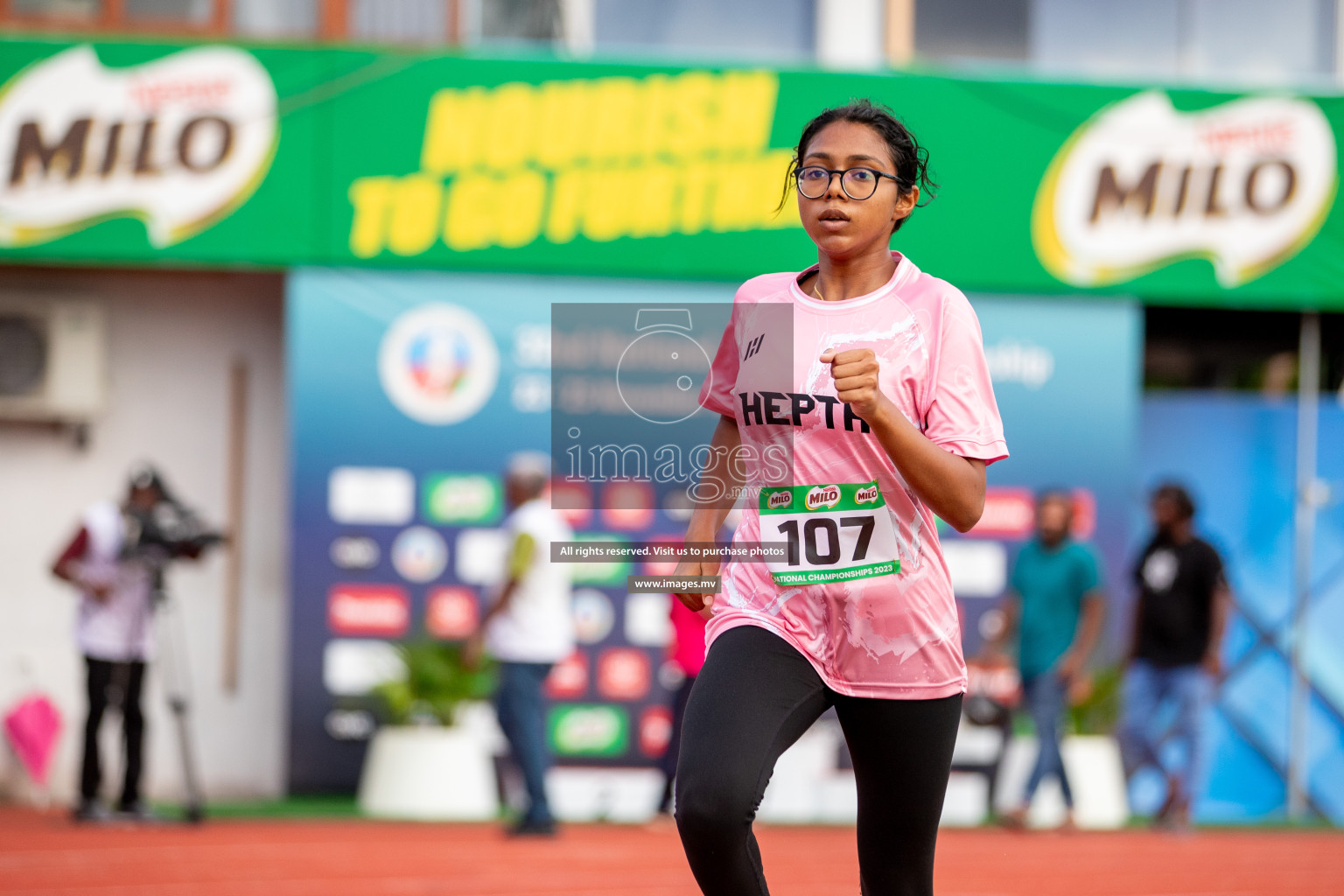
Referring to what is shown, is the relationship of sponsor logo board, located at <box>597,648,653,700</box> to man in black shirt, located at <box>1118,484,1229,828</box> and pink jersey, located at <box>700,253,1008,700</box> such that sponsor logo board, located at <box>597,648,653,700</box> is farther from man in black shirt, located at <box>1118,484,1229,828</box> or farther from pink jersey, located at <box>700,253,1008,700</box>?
pink jersey, located at <box>700,253,1008,700</box>

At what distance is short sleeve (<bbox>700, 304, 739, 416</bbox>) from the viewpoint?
3414 mm

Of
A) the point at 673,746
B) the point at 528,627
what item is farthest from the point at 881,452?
the point at 673,746

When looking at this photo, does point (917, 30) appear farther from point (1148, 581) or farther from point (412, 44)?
point (1148, 581)

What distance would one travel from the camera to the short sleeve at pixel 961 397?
305 centimetres

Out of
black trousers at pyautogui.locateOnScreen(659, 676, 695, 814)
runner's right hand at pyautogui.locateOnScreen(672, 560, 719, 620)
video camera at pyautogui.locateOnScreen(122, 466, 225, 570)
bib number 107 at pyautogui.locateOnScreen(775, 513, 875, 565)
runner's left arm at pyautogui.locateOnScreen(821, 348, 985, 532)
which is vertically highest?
runner's left arm at pyautogui.locateOnScreen(821, 348, 985, 532)

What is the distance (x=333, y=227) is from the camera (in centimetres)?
1098

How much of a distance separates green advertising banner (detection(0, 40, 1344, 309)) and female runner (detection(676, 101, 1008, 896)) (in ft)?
26.1

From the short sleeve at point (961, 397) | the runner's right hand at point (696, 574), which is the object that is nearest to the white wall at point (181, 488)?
the runner's right hand at point (696, 574)

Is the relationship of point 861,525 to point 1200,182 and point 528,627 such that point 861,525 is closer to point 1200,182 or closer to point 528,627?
point 528,627

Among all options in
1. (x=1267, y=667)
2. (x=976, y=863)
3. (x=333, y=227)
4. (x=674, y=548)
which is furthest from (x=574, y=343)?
(x=674, y=548)

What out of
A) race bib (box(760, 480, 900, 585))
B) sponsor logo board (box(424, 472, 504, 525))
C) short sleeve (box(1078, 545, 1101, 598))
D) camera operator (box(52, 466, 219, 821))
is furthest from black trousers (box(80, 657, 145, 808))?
race bib (box(760, 480, 900, 585))

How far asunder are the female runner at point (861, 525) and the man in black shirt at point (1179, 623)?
7060 millimetres

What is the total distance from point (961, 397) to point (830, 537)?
384 mm

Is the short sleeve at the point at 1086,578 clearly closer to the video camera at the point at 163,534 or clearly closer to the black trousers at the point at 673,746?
the black trousers at the point at 673,746
